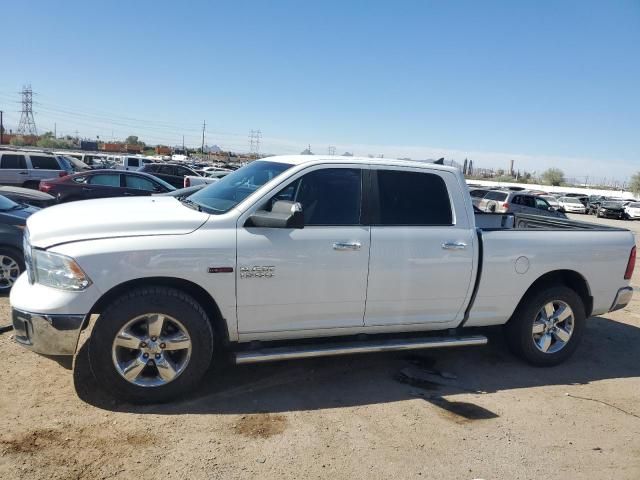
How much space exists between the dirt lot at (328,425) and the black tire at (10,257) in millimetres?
1713

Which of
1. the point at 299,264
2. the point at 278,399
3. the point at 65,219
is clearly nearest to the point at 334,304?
the point at 299,264

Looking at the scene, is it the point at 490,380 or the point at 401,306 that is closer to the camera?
the point at 401,306

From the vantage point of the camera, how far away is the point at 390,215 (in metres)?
4.31

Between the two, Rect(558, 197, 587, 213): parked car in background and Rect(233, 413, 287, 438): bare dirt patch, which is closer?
Rect(233, 413, 287, 438): bare dirt patch

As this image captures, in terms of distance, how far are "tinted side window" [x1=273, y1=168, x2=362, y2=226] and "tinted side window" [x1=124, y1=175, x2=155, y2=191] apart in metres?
10.3

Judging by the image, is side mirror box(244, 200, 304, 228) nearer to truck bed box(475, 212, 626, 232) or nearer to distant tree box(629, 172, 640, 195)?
truck bed box(475, 212, 626, 232)

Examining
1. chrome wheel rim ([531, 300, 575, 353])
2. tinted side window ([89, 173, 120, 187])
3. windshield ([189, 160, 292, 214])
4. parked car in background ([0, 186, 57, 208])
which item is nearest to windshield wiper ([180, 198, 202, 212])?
windshield ([189, 160, 292, 214])

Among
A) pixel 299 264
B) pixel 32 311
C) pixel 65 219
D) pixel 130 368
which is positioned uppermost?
pixel 65 219

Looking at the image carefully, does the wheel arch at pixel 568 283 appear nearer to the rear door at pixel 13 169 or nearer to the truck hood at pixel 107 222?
the truck hood at pixel 107 222

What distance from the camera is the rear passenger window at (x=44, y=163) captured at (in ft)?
55.7

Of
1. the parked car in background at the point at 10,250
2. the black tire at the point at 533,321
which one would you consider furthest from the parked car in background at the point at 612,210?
the parked car in background at the point at 10,250

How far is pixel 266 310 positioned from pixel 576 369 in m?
3.41

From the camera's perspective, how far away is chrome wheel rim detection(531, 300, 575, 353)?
197 inches

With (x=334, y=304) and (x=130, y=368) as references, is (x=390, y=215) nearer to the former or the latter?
(x=334, y=304)
